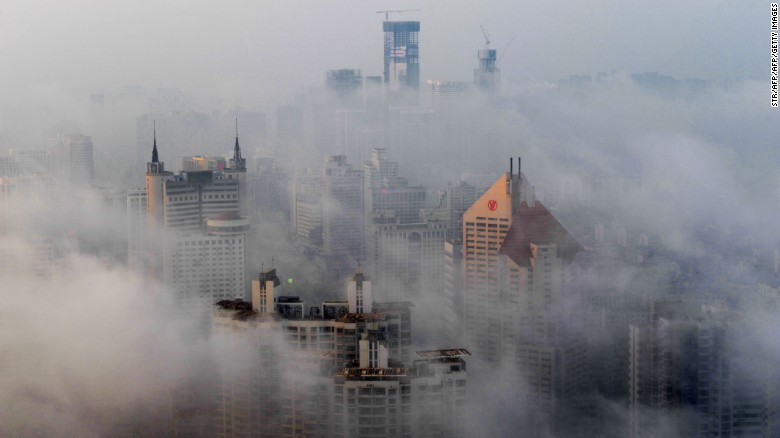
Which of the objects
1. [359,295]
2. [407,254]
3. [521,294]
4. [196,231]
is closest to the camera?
[359,295]

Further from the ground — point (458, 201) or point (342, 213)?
point (458, 201)

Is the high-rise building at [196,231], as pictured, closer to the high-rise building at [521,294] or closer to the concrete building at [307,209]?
the concrete building at [307,209]

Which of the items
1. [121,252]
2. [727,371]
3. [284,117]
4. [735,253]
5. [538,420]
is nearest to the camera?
[727,371]

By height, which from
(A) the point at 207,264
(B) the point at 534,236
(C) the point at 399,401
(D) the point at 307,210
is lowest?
(C) the point at 399,401

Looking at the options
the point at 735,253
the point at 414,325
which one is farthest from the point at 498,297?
the point at 735,253

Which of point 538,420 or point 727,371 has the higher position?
point 727,371

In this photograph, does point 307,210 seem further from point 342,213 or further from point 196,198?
point 196,198

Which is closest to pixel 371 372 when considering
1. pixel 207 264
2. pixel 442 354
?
pixel 442 354

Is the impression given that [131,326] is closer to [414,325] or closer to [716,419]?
[414,325]
